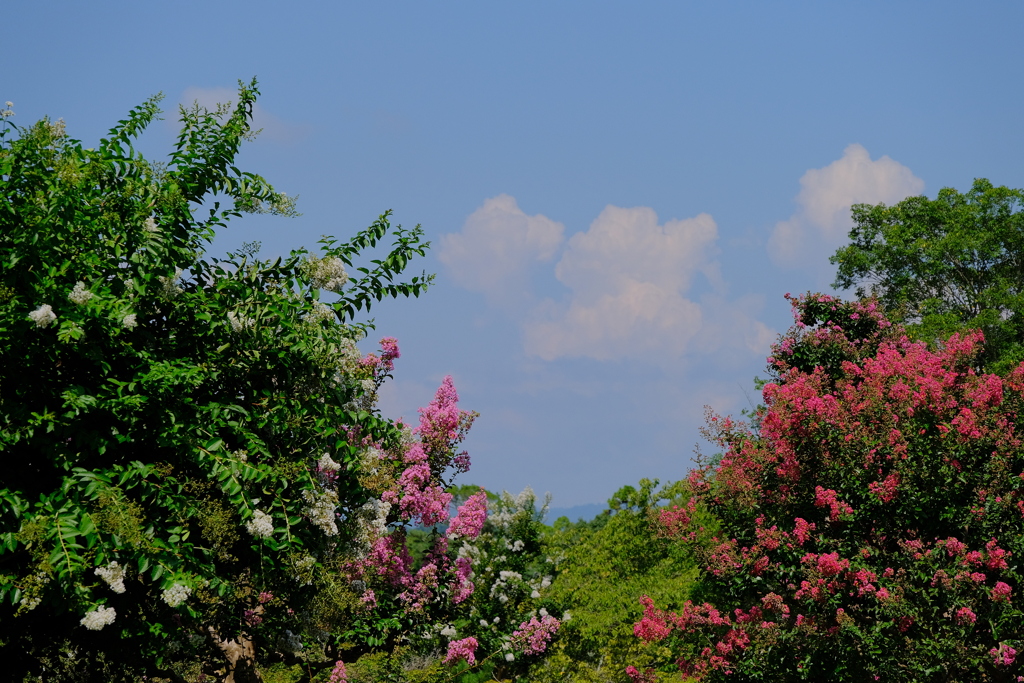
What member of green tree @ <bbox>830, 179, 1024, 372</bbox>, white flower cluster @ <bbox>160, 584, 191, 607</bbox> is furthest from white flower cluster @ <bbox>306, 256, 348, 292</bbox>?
green tree @ <bbox>830, 179, 1024, 372</bbox>

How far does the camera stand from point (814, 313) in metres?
20.5

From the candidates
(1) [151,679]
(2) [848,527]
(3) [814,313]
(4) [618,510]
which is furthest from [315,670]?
(3) [814,313]

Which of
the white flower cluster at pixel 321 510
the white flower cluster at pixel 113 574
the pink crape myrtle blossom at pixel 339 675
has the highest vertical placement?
the white flower cluster at pixel 321 510

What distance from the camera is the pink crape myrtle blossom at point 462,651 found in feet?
52.9

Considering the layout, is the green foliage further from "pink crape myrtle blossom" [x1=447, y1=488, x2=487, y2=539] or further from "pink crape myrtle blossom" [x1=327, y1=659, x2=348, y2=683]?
"pink crape myrtle blossom" [x1=327, y1=659, x2=348, y2=683]

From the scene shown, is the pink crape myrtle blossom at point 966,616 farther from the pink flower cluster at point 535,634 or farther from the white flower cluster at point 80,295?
the white flower cluster at point 80,295

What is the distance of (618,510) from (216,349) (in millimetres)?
10596

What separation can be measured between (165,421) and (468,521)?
872cm

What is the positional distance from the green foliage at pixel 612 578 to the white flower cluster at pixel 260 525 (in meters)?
6.61

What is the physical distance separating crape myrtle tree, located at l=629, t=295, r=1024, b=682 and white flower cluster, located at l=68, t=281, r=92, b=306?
905cm

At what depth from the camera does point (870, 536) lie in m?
12.8

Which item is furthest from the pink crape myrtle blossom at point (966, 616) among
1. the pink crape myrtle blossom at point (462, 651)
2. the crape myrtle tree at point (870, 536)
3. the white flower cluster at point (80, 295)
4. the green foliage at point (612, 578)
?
the white flower cluster at point (80, 295)

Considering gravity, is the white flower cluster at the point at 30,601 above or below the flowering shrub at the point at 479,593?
below

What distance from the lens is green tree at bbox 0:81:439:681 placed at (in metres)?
8.64
